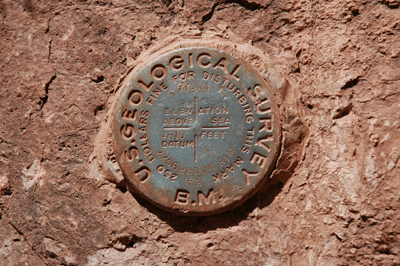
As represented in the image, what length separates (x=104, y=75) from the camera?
81.2 inches

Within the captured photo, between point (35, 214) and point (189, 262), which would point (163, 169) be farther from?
point (35, 214)

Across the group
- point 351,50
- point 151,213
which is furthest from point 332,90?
point 151,213

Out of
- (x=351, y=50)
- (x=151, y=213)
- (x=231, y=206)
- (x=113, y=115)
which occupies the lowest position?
(x=151, y=213)

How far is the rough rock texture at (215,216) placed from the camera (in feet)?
5.94

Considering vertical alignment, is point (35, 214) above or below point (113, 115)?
below

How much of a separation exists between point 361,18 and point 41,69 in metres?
1.95

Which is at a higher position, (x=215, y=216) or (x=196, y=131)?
(x=196, y=131)

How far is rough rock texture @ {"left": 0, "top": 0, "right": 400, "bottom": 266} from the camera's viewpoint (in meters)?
1.81

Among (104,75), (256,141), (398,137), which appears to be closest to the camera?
(398,137)

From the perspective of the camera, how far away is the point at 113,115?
197cm

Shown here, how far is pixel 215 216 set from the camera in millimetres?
1965

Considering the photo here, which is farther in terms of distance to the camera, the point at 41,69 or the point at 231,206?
the point at 41,69

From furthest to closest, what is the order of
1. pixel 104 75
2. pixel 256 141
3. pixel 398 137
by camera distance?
pixel 104 75, pixel 256 141, pixel 398 137

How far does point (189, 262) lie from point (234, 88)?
103 cm
